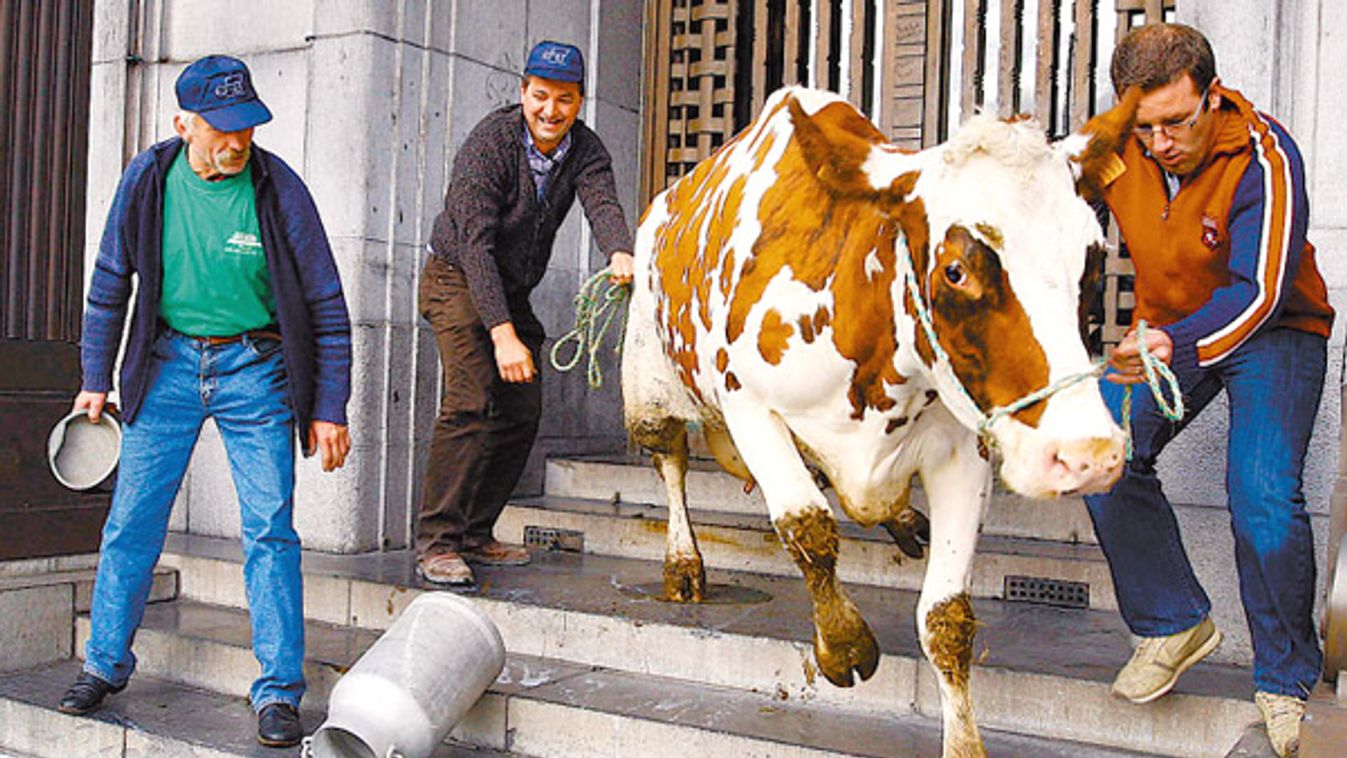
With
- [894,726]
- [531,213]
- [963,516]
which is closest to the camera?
[963,516]

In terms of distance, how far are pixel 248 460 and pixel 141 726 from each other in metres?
0.96

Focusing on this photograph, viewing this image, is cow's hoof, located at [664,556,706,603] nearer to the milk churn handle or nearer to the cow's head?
the milk churn handle

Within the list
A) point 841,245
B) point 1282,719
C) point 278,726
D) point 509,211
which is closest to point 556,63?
point 509,211

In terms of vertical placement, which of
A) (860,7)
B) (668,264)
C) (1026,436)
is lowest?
(1026,436)

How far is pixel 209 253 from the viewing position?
4258mm

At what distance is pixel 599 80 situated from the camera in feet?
24.0

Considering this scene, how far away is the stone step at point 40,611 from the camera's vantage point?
5.12 metres

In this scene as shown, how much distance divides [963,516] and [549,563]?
2643mm

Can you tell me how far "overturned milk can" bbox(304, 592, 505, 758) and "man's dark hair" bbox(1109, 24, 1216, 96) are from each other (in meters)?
2.40

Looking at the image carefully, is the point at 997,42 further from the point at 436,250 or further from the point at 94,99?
the point at 94,99

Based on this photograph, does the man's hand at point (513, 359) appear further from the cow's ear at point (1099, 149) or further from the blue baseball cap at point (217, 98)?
the cow's ear at point (1099, 149)

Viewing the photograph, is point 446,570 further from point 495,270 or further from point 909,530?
point 909,530

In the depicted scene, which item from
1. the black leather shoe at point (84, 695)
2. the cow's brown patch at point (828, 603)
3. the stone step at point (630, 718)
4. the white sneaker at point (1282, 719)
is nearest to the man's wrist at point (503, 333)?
the stone step at point (630, 718)

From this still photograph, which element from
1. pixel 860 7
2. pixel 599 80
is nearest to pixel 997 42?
pixel 860 7
